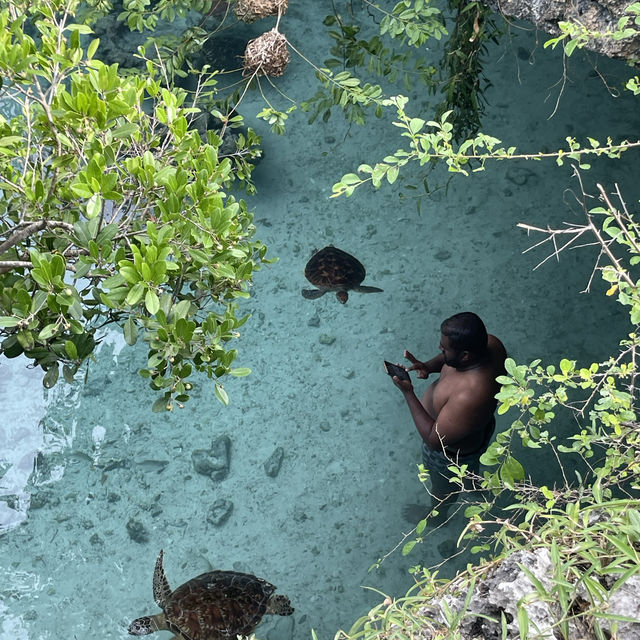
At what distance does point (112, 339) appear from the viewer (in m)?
4.79

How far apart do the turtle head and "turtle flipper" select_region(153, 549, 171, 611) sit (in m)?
0.09

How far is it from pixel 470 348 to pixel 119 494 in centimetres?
226

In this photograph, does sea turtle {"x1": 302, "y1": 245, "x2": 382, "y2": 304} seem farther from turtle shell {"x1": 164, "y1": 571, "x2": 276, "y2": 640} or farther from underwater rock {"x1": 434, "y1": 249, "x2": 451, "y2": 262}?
turtle shell {"x1": 164, "y1": 571, "x2": 276, "y2": 640}

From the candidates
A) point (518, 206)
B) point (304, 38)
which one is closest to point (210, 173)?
point (518, 206)

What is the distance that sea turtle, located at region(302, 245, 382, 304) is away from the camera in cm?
476

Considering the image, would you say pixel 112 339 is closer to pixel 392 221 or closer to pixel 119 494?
pixel 119 494

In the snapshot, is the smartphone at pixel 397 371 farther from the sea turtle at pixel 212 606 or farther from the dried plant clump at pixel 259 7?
the dried plant clump at pixel 259 7

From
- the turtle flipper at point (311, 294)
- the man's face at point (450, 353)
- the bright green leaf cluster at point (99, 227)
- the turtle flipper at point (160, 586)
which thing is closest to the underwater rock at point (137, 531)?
the turtle flipper at point (160, 586)

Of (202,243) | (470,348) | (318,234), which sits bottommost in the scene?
(318,234)

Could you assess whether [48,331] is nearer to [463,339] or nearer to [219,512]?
[463,339]

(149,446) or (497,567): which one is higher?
(497,567)

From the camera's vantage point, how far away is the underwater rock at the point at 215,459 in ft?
14.1

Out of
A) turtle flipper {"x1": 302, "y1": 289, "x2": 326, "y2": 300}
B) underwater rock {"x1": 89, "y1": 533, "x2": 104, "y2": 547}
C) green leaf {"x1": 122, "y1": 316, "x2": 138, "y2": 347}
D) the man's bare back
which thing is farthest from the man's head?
underwater rock {"x1": 89, "y1": 533, "x2": 104, "y2": 547}

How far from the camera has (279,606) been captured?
3.76 m
